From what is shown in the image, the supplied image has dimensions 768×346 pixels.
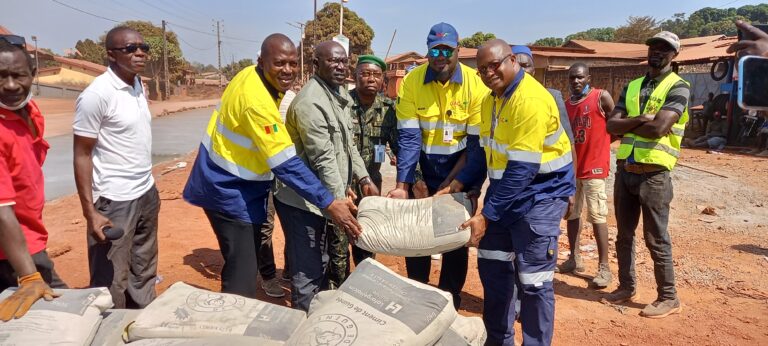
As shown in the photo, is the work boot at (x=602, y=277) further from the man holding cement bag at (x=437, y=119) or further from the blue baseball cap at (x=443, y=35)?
the blue baseball cap at (x=443, y=35)

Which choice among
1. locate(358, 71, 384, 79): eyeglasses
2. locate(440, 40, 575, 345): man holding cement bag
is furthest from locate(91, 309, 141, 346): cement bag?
locate(358, 71, 384, 79): eyeglasses

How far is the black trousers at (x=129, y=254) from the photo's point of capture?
2.83 metres

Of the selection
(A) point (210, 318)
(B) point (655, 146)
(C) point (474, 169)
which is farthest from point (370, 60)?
(A) point (210, 318)

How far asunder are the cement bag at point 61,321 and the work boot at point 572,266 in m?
3.92

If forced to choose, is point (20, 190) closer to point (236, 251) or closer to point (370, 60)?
point (236, 251)

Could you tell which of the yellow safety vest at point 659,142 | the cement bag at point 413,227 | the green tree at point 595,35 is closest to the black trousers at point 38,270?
the cement bag at point 413,227

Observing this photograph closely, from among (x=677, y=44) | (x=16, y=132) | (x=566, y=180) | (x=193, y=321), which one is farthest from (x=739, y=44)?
(x=16, y=132)

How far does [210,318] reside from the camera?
2092mm

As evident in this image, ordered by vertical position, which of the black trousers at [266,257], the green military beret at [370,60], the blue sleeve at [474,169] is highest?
the green military beret at [370,60]

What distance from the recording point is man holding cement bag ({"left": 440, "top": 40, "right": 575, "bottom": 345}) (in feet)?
8.70

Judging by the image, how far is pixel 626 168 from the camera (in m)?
3.73

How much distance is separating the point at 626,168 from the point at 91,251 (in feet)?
12.0

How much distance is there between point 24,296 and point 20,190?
0.56 meters

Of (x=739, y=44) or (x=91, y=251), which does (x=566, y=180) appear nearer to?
(x=739, y=44)
